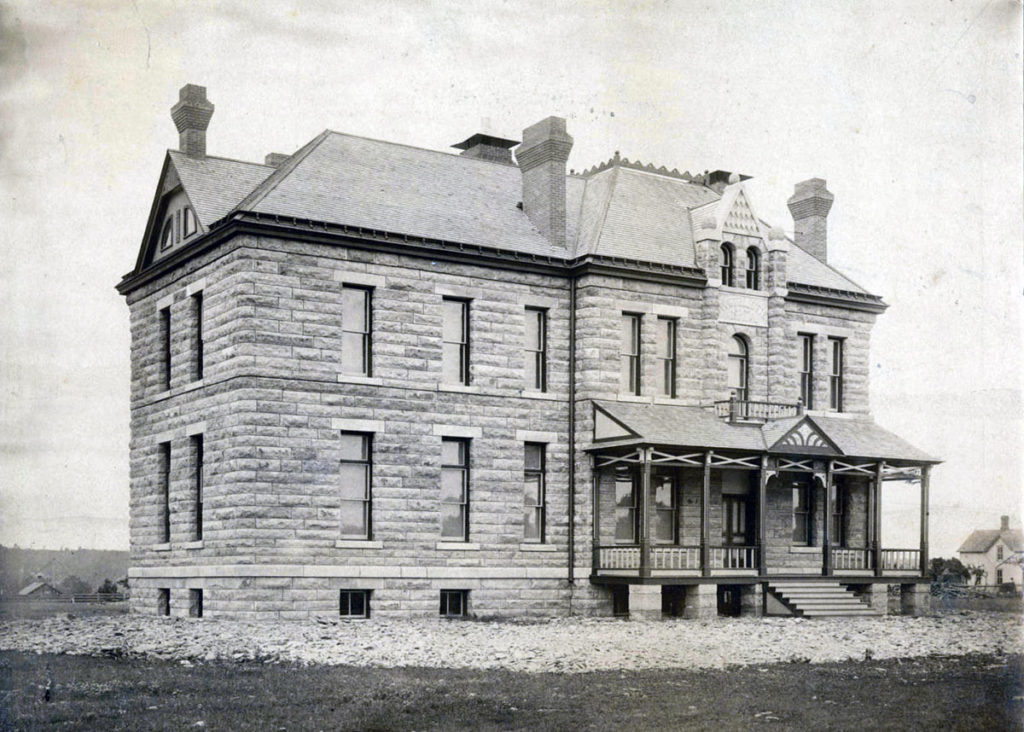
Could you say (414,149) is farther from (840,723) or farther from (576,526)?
(840,723)

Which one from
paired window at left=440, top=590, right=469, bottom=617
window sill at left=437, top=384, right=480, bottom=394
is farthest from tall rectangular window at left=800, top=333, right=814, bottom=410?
paired window at left=440, top=590, right=469, bottom=617

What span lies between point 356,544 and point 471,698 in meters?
9.51

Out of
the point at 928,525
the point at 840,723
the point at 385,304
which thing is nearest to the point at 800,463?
the point at 928,525

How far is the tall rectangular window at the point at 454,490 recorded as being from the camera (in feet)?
92.2

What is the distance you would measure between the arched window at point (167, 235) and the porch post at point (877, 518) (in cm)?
1695

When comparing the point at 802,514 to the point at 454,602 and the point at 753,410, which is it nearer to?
the point at 753,410

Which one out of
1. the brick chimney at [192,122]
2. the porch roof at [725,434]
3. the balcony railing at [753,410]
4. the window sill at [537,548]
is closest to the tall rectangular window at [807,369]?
the balcony railing at [753,410]

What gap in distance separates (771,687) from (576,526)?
10342 millimetres

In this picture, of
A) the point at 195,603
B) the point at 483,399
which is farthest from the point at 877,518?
the point at 195,603

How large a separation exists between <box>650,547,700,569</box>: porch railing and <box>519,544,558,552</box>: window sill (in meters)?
2.11

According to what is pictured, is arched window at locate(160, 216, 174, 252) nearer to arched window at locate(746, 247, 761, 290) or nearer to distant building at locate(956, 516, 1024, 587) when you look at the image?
arched window at locate(746, 247, 761, 290)

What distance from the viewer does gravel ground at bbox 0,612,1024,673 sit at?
20.7 m

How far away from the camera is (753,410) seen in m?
31.6

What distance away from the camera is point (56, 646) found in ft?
71.4
